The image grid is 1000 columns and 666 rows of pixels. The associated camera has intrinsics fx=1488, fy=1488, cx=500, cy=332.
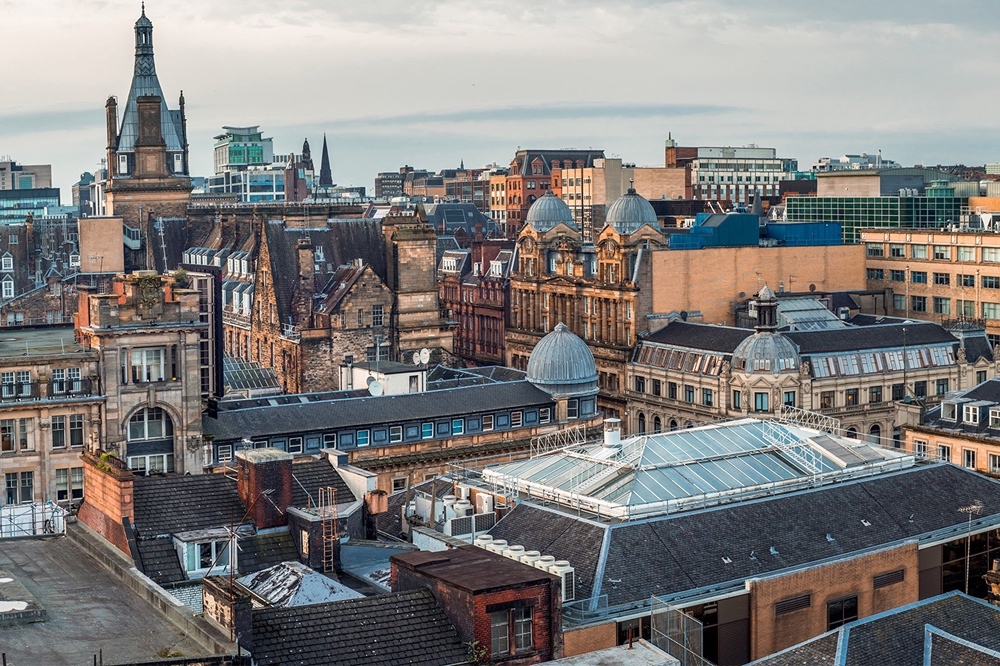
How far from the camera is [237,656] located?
1588 inches

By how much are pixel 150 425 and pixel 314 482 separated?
23000mm

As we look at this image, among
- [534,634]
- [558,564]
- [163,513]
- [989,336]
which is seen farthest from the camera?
[989,336]

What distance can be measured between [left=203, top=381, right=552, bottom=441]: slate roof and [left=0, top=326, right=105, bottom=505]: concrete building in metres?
7.91

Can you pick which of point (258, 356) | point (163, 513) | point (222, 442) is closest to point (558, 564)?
point (163, 513)

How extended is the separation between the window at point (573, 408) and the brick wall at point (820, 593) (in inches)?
1649

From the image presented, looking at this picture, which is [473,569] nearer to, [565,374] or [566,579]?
[566,579]

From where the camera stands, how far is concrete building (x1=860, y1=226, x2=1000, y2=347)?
13738cm

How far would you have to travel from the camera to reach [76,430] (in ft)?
271

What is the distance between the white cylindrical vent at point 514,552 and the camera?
176 ft

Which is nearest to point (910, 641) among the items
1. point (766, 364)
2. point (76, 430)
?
point (76, 430)

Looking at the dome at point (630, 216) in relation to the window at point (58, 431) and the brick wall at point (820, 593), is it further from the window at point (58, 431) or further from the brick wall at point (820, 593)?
the brick wall at point (820, 593)

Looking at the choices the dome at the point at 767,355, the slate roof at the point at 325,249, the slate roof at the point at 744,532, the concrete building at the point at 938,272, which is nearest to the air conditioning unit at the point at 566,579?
the slate roof at the point at 744,532

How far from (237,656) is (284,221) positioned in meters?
97.4

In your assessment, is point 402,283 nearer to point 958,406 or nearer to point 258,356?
point 258,356
